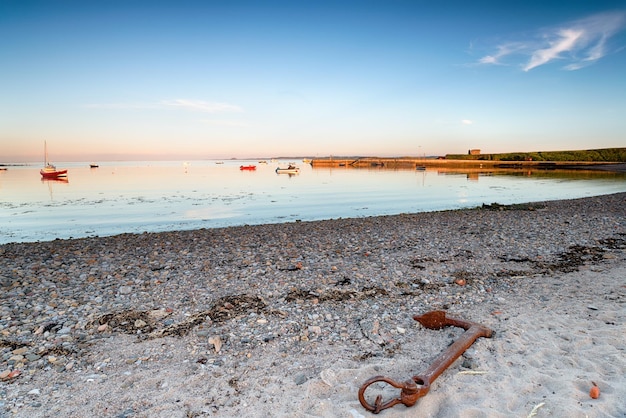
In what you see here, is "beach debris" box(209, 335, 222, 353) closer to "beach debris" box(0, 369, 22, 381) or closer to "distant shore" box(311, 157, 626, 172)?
"beach debris" box(0, 369, 22, 381)

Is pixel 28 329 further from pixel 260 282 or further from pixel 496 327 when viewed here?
pixel 496 327

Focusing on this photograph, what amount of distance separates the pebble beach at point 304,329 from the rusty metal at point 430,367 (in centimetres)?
14

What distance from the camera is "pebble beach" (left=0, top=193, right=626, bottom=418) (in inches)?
169

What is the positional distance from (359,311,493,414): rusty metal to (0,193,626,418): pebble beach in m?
0.14

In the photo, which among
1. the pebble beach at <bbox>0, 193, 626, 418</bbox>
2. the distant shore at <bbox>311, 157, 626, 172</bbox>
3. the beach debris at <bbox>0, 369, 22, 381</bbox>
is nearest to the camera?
the pebble beach at <bbox>0, 193, 626, 418</bbox>

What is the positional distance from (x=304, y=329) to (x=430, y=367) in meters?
2.47

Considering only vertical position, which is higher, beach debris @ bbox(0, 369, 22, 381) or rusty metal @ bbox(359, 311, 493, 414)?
rusty metal @ bbox(359, 311, 493, 414)

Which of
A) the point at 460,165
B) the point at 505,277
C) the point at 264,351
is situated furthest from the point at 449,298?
the point at 460,165

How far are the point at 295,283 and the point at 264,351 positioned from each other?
3193mm

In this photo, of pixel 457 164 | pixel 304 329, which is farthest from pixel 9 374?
pixel 457 164

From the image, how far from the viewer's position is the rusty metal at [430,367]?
12.6 feet

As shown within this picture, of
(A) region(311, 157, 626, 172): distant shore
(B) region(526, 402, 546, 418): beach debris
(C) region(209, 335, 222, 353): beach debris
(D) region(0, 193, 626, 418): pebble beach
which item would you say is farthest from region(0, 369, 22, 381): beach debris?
(A) region(311, 157, 626, 172): distant shore

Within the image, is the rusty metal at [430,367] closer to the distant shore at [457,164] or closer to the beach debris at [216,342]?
the beach debris at [216,342]

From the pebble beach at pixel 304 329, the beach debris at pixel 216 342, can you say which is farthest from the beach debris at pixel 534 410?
the beach debris at pixel 216 342
